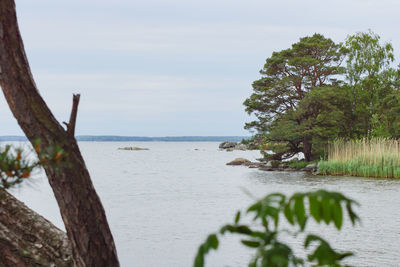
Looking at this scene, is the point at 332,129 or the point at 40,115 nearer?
the point at 40,115

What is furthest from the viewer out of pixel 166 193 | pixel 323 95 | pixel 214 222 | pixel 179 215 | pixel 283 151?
pixel 283 151

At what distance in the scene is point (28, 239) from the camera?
267 centimetres

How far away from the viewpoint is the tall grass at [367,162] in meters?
18.3

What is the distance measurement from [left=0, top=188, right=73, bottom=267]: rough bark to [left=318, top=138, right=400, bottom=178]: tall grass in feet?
56.3

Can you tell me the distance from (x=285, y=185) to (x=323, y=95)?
827 cm

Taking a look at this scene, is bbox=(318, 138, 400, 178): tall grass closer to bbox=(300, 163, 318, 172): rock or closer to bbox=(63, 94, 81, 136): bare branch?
bbox=(300, 163, 318, 172): rock

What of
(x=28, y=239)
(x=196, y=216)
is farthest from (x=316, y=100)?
(x=28, y=239)

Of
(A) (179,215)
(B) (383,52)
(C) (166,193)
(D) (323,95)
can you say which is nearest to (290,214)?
(A) (179,215)

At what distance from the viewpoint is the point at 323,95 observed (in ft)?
76.5

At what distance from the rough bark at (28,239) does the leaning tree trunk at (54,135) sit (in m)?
0.47

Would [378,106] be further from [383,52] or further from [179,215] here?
[179,215]

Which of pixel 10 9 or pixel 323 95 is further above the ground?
pixel 323 95

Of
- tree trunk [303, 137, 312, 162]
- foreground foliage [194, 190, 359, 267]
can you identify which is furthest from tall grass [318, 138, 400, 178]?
foreground foliage [194, 190, 359, 267]

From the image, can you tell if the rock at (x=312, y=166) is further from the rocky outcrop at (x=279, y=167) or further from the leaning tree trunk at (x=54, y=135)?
the leaning tree trunk at (x=54, y=135)
